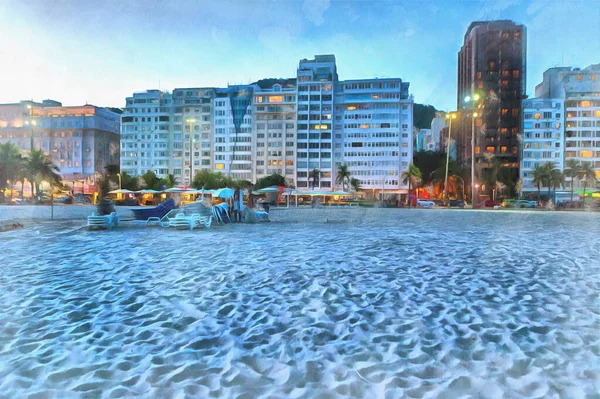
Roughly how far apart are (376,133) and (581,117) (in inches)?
1564

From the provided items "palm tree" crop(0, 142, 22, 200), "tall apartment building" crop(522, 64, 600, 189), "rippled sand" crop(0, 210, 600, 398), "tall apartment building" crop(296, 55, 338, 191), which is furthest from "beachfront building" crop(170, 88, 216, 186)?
"rippled sand" crop(0, 210, 600, 398)

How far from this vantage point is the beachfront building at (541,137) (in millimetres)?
79062

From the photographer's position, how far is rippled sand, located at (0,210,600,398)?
2.75m

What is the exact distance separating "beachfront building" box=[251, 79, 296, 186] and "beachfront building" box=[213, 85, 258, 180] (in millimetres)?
1502

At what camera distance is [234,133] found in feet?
292

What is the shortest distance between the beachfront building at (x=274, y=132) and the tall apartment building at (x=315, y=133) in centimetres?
210

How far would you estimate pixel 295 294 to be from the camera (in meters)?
4.95

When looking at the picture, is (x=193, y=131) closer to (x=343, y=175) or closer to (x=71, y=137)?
(x=71, y=137)

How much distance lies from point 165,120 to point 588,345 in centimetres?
9787

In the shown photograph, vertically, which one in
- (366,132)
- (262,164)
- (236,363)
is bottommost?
(236,363)

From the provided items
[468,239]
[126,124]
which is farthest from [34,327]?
[126,124]

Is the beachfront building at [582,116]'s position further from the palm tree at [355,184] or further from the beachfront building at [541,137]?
the palm tree at [355,184]

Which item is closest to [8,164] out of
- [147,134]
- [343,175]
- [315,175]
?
[147,134]

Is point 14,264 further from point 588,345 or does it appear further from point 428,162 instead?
point 428,162
